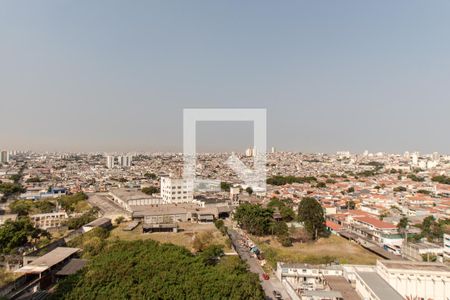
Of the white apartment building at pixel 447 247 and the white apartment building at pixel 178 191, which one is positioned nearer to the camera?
the white apartment building at pixel 447 247

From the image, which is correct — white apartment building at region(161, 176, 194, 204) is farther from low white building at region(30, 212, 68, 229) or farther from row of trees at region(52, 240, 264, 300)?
row of trees at region(52, 240, 264, 300)

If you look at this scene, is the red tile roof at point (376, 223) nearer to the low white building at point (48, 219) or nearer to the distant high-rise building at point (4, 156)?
the low white building at point (48, 219)

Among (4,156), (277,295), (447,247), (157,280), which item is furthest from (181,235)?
(4,156)

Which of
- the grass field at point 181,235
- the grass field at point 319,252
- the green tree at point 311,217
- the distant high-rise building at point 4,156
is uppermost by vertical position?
the distant high-rise building at point 4,156

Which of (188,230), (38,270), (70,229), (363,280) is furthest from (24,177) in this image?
(363,280)

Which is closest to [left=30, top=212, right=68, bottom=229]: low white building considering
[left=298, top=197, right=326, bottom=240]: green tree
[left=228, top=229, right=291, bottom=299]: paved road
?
[left=228, top=229, right=291, bottom=299]: paved road

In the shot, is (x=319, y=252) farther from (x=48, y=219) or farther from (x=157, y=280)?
(x=48, y=219)

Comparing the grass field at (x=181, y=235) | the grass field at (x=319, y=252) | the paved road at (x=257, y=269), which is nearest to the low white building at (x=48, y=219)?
the grass field at (x=181, y=235)
